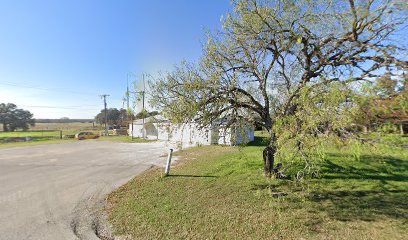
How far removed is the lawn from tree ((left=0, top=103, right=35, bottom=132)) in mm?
64719

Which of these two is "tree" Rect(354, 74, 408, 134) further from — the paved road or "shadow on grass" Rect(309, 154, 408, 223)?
the paved road

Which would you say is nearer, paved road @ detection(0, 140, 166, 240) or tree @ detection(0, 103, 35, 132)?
A: paved road @ detection(0, 140, 166, 240)

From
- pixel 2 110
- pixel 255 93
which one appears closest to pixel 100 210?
pixel 255 93

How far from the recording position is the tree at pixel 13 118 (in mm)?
51584

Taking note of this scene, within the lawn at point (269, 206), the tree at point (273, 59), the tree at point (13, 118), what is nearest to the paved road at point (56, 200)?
the lawn at point (269, 206)

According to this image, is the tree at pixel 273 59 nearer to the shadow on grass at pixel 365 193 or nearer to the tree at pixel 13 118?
the shadow on grass at pixel 365 193

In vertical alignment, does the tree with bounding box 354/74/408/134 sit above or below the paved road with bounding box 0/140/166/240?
above

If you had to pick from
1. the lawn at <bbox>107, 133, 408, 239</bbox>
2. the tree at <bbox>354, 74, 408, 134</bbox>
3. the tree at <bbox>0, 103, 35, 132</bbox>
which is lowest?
the lawn at <bbox>107, 133, 408, 239</bbox>

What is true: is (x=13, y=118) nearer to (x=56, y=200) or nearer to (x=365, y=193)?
(x=56, y=200)

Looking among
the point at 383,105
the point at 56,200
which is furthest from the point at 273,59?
the point at 56,200

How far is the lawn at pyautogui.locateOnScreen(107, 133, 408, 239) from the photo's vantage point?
12.1 feet

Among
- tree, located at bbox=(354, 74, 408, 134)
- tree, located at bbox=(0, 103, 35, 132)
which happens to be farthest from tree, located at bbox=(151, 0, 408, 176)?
tree, located at bbox=(0, 103, 35, 132)

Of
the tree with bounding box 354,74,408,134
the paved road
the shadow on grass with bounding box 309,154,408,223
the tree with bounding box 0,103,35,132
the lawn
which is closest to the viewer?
the tree with bounding box 354,74,408,134

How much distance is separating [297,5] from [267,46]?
44.8 inches
